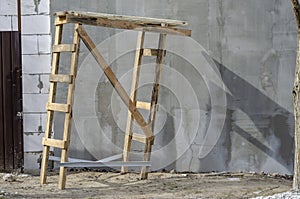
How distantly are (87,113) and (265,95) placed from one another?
2.34m

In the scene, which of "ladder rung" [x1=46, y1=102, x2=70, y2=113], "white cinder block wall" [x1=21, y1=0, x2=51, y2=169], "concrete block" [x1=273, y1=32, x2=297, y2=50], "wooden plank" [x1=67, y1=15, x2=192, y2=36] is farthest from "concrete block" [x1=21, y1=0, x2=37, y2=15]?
"concrete block" [x1=273, y1=32, x2=297, y2=50]

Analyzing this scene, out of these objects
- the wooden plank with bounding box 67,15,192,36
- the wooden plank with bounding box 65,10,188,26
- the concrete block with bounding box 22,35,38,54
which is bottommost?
the concrete block with bounding box 22,35,38,54

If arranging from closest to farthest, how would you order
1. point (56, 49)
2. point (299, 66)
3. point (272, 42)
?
point (299, 66)
point (56, 49)
point (272, 42)

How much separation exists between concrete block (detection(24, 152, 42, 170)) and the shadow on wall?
8.31ft

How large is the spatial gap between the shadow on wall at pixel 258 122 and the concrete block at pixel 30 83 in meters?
2.28

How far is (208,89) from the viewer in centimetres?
645

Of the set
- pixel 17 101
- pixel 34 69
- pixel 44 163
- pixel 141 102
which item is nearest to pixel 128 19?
pixel 141 102

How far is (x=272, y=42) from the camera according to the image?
6.36m

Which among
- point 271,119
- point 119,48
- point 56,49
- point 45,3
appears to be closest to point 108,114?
point 119,48

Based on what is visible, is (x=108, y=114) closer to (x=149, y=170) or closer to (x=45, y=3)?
(x=149, y=170)

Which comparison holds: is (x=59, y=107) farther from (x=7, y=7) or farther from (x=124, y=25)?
(x=7, y=7)

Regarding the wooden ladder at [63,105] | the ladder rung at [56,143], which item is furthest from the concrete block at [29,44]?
the ladder rung at [56,143]

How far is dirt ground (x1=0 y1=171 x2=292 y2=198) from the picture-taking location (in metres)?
5.27

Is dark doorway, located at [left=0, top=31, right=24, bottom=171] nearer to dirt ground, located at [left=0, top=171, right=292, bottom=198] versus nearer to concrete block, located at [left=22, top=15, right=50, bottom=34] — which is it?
concrete block, located at [left=22, top=15, right=50, bottom=34]
